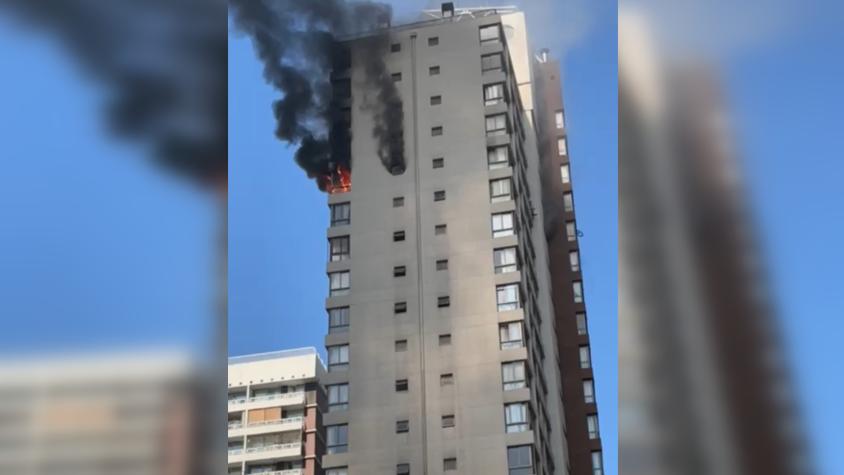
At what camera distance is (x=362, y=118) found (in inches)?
179

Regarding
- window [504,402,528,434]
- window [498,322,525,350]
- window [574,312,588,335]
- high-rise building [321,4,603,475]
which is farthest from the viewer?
window [574,312,588,335]

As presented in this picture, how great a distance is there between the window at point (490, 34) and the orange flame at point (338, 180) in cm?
100

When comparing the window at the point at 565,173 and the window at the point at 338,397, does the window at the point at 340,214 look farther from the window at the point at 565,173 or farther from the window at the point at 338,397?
the window at the point at 565,173

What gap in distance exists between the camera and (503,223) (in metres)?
4.62

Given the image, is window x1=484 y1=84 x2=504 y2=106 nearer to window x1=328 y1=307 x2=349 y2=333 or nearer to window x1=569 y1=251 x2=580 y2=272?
window x1=569 y1=251 x2=580 y2=272

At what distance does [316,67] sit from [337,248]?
919 millimetres

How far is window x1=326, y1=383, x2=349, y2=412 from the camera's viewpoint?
447 centimetres

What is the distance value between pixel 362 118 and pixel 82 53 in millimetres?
2756

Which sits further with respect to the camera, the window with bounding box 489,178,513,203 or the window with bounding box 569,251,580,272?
the window with bounding box 569,251,580,272

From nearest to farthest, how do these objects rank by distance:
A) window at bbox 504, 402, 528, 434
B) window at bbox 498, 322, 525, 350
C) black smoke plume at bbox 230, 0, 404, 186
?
black smoke plume at bbox 230, 0, 404, 186
window at bbox 504, 402, 528, 434
window at bbox 498, 322, 525, 350

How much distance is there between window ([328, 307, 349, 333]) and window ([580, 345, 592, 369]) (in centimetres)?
146

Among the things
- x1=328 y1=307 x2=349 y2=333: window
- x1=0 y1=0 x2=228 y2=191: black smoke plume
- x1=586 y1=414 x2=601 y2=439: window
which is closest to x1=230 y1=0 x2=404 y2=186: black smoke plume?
x1=328 y1=307 x2=349 y2=333: window

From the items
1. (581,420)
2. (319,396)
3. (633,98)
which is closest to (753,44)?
(633,98)

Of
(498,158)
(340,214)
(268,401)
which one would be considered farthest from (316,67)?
(268,401)
